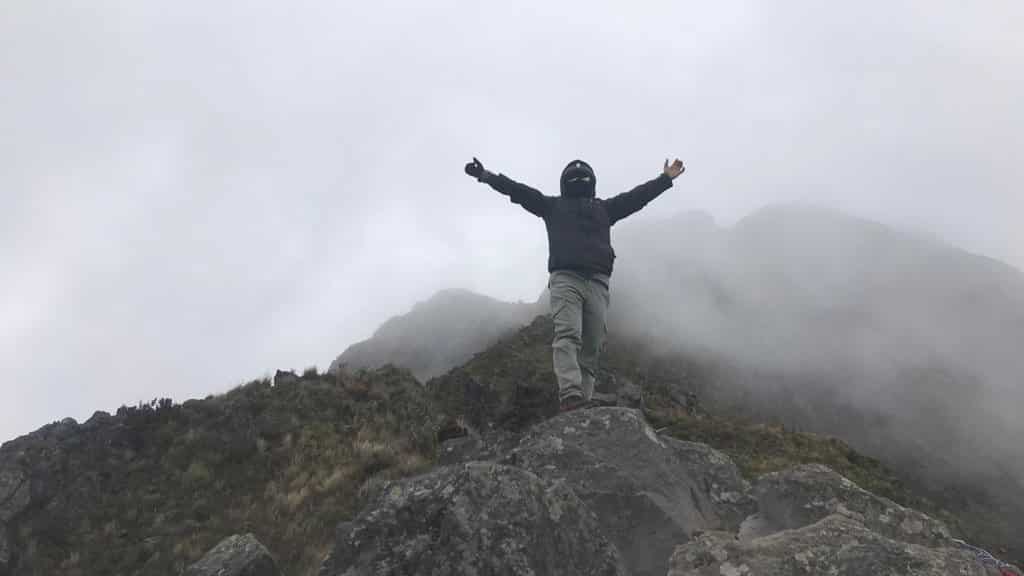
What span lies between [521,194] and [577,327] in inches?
86.3

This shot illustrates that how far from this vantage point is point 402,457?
43.5 feet

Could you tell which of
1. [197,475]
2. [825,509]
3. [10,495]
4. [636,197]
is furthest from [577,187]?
[10,495]

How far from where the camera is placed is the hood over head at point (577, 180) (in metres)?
9.90

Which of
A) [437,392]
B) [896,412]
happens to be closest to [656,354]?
[896,412]

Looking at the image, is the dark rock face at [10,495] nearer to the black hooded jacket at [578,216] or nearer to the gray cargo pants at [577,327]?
the gray cargo pants at [577,327]

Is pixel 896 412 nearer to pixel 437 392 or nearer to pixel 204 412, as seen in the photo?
pixel 437 392

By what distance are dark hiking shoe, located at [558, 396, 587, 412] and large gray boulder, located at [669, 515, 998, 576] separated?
415 cm

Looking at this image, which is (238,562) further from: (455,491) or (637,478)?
(637,478)

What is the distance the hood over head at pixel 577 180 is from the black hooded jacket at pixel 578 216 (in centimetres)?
4

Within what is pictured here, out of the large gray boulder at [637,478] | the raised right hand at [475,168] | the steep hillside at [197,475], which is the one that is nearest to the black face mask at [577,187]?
the raised right hand at [475,168]

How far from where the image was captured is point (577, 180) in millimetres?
9891

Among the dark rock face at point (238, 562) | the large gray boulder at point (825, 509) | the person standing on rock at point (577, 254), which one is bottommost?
the large gray boulder at point (825, 509)

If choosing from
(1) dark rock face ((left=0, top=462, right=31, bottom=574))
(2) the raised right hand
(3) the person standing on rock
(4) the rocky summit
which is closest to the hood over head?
(3) the person standing on rock

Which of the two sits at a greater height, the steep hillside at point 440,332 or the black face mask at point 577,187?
the black face mask at point 577,187
